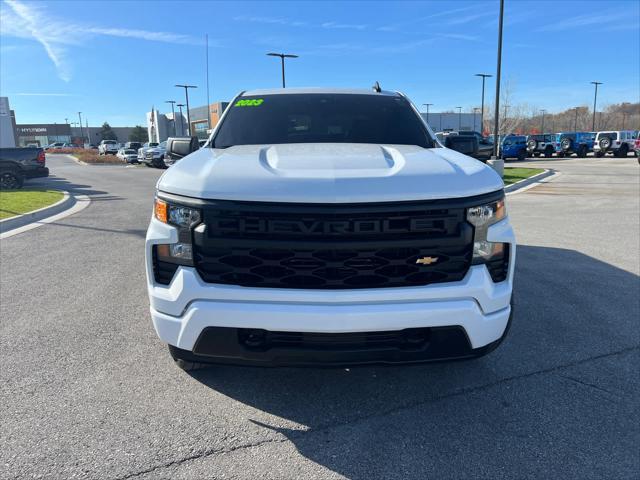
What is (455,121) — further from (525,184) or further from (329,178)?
(329,178)

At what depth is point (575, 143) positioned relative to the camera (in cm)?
3384

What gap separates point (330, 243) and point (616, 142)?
35.7 meters

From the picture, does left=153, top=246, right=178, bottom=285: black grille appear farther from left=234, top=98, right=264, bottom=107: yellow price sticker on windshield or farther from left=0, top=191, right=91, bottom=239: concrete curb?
left=0, top=191, right=91, bottom=239: concrete curb

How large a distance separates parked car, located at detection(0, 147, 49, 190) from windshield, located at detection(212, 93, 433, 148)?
15.7m

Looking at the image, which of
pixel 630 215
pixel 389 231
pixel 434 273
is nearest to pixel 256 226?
pixel 389 231

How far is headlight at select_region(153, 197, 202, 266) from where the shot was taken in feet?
7.95

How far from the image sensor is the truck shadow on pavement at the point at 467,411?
2350 millimetres

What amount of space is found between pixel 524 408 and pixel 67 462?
8.23 ft

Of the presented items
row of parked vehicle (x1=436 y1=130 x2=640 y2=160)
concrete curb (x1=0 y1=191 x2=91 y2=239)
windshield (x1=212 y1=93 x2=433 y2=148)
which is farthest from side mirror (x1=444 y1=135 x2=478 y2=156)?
row of parked vehicle (x1=436 y1=130 x2=640 y2=160)

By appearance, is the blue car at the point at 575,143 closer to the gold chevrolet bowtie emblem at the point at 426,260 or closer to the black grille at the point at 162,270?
the gold chevrolet bowtie emblem at the point at 426,260

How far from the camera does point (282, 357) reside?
240cm

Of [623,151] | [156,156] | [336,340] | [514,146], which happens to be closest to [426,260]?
[336,340]

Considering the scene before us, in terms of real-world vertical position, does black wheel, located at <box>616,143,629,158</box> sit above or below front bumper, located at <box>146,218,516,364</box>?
above

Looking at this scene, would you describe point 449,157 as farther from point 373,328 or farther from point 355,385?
point 355,385
